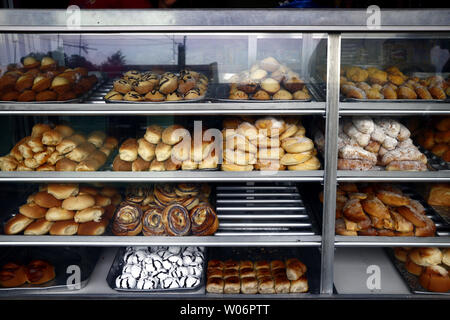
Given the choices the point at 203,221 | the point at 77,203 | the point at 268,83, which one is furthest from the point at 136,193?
the point at 268,83

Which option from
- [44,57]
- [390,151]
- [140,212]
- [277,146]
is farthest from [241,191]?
[44,57]

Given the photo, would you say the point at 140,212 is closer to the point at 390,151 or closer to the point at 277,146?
the point at 277,146

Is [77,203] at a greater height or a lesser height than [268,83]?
lesser

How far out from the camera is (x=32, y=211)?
3027mm

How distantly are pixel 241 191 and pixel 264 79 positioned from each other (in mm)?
1000

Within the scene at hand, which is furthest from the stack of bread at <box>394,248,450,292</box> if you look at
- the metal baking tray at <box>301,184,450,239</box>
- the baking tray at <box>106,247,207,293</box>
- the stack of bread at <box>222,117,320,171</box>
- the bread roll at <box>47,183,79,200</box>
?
the bread roll at <box>47,183,79,200</box>

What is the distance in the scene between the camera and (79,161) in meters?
2.98

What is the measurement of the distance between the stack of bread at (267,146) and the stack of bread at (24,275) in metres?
1.55

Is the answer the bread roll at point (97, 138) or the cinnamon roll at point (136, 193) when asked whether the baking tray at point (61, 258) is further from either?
the bread roll at point (97, 138)

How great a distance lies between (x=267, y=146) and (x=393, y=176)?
0.89m

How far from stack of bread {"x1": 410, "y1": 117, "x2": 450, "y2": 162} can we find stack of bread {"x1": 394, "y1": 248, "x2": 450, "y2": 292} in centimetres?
72

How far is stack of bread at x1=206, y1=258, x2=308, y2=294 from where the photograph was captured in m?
2.95

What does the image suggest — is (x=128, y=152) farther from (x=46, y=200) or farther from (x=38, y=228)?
(x=38, y=228)

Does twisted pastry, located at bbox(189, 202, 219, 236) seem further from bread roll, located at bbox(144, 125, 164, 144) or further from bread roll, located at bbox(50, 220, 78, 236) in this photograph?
bread roll, located at bbox(50, 220, 78, 236)
